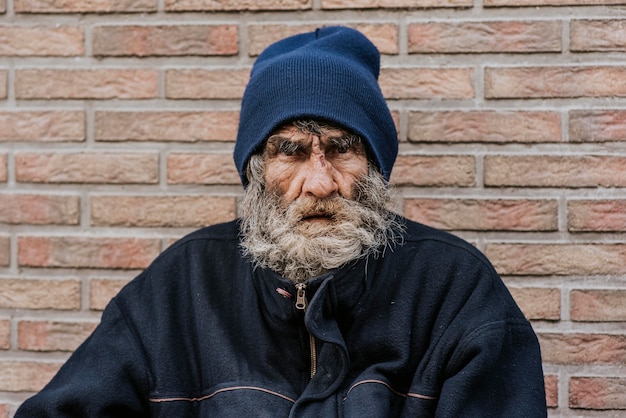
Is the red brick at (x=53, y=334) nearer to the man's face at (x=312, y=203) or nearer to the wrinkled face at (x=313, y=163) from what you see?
the man's face at (x=312, y=203)

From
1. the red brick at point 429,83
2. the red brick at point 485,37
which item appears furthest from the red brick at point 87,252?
the red brick at point 485,37

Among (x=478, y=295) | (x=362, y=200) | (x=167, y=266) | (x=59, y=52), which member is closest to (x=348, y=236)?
(x=362, y=200)

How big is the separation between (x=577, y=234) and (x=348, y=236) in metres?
0.88

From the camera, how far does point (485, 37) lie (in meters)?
2.69

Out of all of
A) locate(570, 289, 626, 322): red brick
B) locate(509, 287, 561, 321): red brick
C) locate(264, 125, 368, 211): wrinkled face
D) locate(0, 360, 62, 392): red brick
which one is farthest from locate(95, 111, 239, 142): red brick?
locate(570, 289, 626, 322): red brick

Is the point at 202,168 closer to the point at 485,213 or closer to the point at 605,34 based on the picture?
the point at 485,213

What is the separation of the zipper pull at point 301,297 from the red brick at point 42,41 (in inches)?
47.7

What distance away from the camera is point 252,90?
2369 millimetres

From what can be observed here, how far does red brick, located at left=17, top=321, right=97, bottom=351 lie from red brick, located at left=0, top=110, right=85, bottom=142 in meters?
0.64

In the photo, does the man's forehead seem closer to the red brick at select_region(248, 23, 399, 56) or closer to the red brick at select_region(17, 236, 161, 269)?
the red brick at select_region(248, 23, 399, 56)

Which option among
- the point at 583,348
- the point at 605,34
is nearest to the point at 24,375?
the point at 583,348

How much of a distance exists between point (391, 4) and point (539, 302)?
3.63 feet

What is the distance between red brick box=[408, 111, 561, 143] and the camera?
2688mm

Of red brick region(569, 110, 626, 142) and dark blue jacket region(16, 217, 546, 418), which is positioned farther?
red brick region(569, 110, 626, 142)
